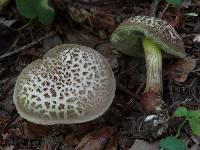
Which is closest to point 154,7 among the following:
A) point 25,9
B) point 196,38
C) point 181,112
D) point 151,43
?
point 196,38

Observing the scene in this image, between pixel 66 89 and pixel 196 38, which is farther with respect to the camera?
pixel 196 38

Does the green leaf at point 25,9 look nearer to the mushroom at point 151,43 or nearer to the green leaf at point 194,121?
the mushroom at point 151,43

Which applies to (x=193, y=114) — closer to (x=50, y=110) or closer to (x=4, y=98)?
(x=50, y=110)

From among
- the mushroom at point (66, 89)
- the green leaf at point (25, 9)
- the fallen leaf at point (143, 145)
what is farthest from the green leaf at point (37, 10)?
the fallen leaf at point (143, 145)

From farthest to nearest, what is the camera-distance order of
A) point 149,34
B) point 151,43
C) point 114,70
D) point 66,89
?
1. point 114,70
2. point 151,43
3. point 149,34
4. point 66,89

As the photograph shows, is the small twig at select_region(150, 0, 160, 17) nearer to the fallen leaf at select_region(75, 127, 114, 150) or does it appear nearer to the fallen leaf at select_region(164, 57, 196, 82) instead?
the fallen leaf at select_region(164, 57, 196, 82)

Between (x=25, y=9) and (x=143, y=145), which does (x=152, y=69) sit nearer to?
(x=143, y=145)

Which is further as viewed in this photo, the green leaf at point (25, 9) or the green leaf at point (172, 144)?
the green leaf at point (25, 9)
